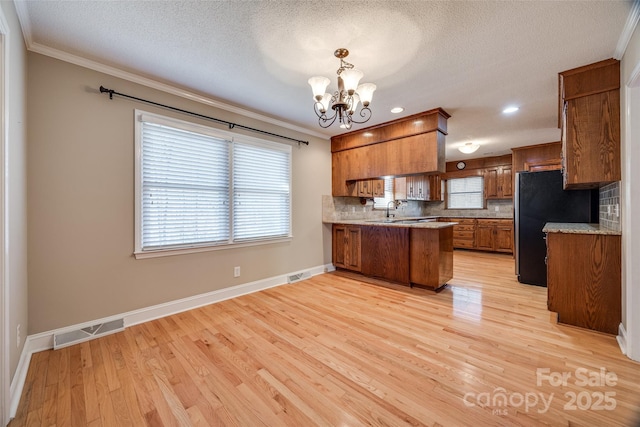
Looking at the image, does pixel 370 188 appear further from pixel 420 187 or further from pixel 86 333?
pixel 86 333

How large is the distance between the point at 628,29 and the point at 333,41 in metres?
2.15

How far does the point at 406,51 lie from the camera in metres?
2.18

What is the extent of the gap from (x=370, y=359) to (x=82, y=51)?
343 cm

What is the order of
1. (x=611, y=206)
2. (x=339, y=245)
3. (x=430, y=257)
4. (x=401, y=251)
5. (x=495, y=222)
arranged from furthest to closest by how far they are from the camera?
(x=495, y=222), (x=339, y=245), (x=401, y=251), (x=430, y=257), (x=611, y=206)

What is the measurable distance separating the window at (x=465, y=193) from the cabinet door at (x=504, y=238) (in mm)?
1010

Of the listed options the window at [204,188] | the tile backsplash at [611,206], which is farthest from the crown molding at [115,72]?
the tile backsplash at [611,206]

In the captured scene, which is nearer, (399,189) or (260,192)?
(260,192)

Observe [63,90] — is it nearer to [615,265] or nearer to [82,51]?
[82,51]

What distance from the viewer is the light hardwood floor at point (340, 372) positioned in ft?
4.72

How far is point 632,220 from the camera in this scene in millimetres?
1917

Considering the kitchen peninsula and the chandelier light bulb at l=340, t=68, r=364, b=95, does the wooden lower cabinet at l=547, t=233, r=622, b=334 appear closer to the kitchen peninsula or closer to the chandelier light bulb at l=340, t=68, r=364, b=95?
the kitchen peninsula

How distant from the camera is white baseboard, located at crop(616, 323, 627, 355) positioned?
6.60ft

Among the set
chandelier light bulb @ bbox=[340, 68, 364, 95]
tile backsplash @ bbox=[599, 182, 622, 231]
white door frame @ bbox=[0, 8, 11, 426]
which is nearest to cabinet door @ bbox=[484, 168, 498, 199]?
tile backsplash @ bbox=[599, 182, 622, 231]

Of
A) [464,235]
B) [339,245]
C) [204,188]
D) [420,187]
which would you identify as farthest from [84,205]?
[464,235]
